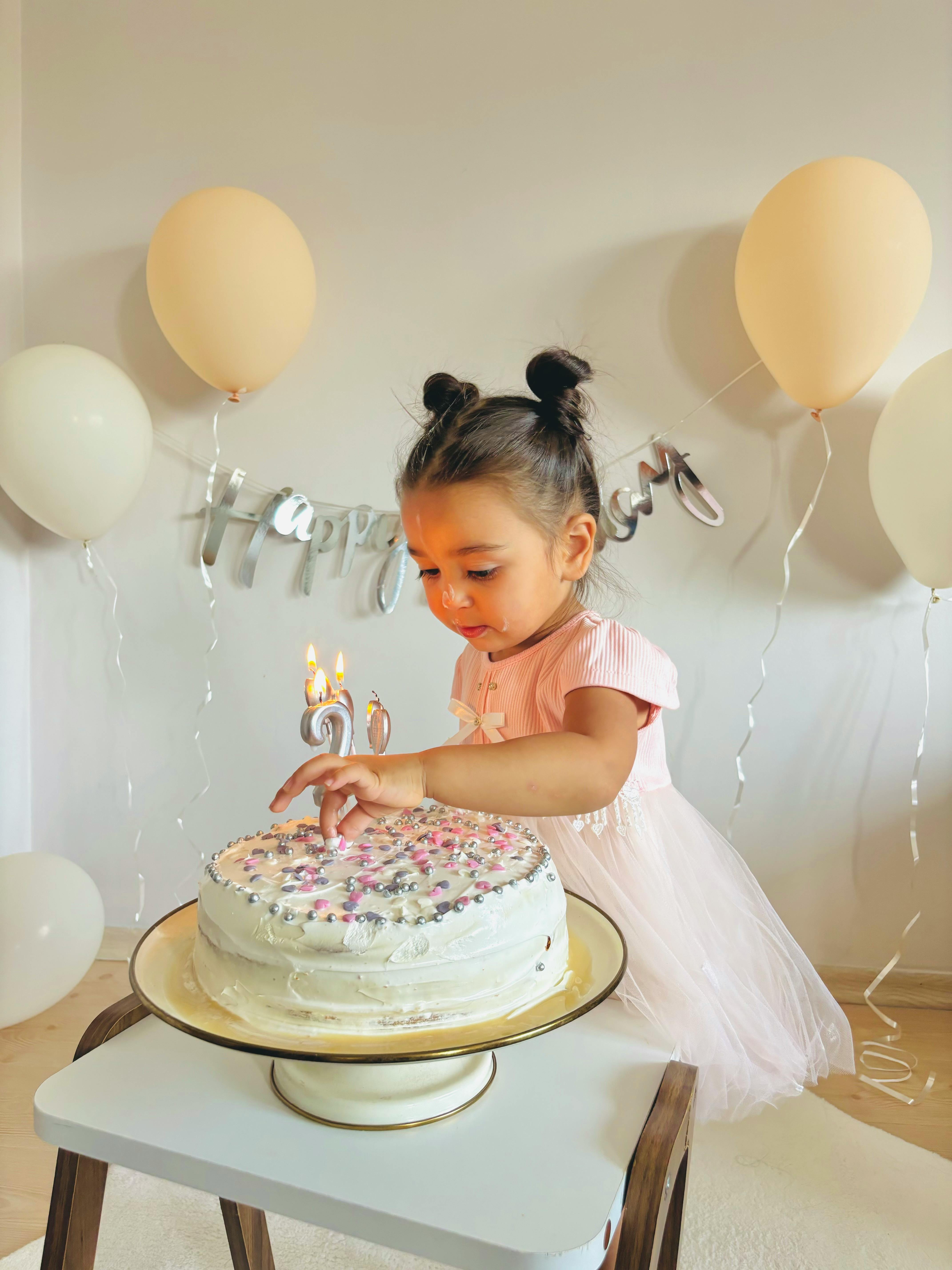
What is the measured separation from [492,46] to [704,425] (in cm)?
94

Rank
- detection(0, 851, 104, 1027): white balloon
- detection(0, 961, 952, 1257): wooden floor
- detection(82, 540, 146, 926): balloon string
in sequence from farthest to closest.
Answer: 1. detection(82, 540, 146, 926): balloon string
2. detection(0, 851, 104, 1027): white balloon
3. detection(0, 961, 952, 1257): wooden floor

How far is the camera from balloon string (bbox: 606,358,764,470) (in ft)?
5.95

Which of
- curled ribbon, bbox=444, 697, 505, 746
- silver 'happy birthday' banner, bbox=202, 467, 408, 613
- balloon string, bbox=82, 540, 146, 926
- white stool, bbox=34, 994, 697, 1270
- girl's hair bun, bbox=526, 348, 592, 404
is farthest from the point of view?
balloon string, bbox=82, 540, 146, 926

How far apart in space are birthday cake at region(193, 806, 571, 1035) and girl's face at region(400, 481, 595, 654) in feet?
0.96

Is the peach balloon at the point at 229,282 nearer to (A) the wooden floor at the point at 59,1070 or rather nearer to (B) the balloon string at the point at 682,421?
(B) the balloon string at the point at 682,421

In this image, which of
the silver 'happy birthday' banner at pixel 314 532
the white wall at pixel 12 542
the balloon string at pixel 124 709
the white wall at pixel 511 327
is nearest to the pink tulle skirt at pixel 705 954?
the white wall at pixel 511 327

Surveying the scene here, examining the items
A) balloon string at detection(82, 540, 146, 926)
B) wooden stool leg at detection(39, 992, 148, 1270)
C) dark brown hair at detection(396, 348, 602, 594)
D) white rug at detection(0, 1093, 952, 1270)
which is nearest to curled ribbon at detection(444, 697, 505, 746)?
dark brown hair at detection(396, 348, 602, 594)

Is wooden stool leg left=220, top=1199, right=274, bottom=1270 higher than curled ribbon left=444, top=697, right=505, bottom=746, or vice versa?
curled ribbon left=444, top=697, right=505, bottom=746

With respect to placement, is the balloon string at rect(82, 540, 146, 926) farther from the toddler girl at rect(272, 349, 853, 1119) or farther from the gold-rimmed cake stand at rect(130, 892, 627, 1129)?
the gold-rimmed cake stand at rect(130, 892, 627, 1129)

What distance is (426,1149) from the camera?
72cm

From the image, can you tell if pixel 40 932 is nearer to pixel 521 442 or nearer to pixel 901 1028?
pixel 521 442

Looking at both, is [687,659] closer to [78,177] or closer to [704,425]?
[704,425]

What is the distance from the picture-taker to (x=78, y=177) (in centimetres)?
203

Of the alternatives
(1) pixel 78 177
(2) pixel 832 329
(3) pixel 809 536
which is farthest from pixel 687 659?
(1) pixel 78 177
